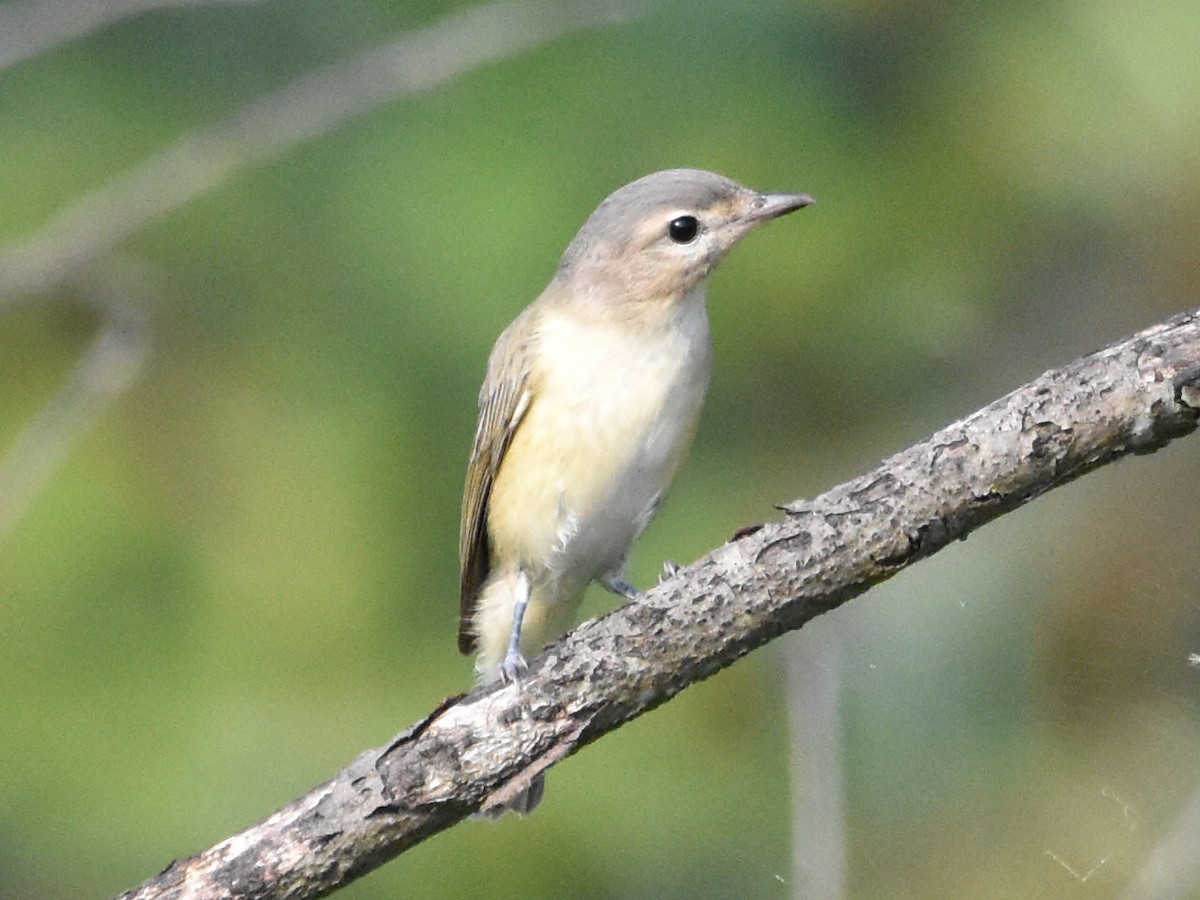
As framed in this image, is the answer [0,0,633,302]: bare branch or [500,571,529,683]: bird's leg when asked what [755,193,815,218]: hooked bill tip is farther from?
[500,571,529,683]: bird's leg

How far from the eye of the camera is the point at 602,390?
389 cm

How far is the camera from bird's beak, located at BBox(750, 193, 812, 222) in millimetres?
3957

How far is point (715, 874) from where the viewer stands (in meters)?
4.66

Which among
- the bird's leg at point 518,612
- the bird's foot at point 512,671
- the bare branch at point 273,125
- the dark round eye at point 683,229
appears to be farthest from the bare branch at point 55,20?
the bird's foot at point 512,671

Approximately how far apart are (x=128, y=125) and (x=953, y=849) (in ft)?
11.8

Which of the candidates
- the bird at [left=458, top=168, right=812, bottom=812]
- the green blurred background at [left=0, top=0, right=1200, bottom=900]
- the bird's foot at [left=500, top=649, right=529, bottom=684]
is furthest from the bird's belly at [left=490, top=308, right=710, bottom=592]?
the green blurred background at [left=0, top=0, right=1200, bottom=900]

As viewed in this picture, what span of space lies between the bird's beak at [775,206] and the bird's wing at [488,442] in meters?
0.68

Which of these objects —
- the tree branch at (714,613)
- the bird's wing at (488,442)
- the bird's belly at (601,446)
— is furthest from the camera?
the bird's wing at (488,442)

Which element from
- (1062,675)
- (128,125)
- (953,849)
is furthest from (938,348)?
(128,125)

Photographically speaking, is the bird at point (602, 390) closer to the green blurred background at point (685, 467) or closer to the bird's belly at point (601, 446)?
the bird's belly at point (601, 446)

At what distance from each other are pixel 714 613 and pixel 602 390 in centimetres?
116

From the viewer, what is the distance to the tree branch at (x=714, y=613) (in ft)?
8.85

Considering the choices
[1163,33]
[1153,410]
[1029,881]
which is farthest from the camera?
[1163,33]

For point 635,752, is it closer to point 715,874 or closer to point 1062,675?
point 715,874
